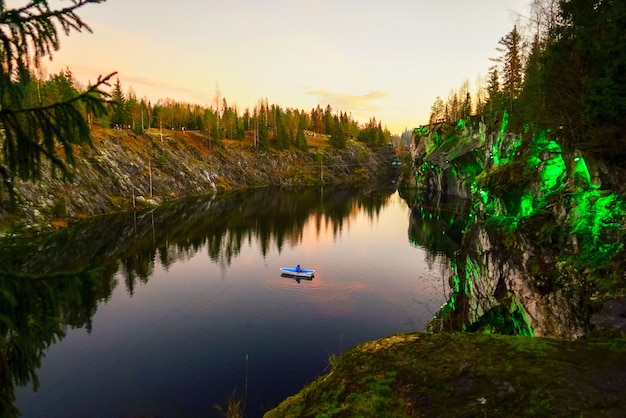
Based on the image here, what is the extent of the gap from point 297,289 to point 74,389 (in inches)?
948

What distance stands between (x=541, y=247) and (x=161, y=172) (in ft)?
353

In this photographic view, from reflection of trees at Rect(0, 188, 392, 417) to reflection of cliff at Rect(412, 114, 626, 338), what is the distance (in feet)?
52.2

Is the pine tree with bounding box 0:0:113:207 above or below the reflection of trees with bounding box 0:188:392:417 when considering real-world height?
above

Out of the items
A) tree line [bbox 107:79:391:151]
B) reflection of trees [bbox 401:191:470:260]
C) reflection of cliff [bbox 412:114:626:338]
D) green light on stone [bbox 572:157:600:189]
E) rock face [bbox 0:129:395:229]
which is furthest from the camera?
tree line [bbox 107:79:391:151]

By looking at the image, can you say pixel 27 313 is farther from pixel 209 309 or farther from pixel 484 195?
pixel 209 309

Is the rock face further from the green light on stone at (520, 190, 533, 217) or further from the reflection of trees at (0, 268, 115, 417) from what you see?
Answer: the green light on stone at (520, 190, 533, 217)

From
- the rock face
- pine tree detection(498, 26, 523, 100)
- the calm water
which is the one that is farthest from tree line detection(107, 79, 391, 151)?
pine tree detection(498, 26, 523, 100)

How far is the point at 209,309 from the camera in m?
39.7

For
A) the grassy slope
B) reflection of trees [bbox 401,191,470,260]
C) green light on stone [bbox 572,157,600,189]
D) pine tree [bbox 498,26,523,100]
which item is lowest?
reflection of trees [bbox 401,191,470,260]

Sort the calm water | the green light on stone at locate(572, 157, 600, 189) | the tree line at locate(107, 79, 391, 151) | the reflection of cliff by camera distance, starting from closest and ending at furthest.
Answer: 1. the reflection of cliff
2. the green light on stone at locate(572, 157, 600, 189)
3. the calm water
4. the tree line at locate(107, 79, 391, 151)

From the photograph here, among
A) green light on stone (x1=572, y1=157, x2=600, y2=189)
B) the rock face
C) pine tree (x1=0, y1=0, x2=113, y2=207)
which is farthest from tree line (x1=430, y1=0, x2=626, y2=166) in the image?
the rock face

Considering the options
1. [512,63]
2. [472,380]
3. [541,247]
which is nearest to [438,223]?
[512,63]

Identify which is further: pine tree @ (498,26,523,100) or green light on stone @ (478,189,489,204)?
pine tree @ (498,26,523,100)

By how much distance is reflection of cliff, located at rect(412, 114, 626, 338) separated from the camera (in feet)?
48.7
